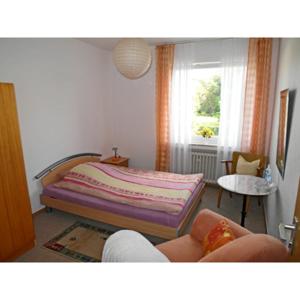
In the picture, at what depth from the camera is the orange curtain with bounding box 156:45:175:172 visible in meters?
3.96

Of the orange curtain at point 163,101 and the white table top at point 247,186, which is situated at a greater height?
the orange curtain at point 163,101

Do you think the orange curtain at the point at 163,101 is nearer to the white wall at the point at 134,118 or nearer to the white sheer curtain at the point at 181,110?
the white sheer curtain at the point at 181,110

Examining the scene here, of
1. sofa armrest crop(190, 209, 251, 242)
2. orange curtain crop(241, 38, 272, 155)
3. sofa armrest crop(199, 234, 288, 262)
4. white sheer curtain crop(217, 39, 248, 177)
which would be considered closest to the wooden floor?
sofa armrest crop(190, 209, 251, 242)

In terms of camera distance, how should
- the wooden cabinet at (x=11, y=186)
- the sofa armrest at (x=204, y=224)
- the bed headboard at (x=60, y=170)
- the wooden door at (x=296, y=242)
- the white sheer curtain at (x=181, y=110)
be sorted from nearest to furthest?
the wooden door at (x=296, y=242) < the sofa armrest at (x=204, y=224) < the wooden cabinet at (x=11, y=186) < the bed headboard at (x=60, y=170) < the white sheer curtain at (x=181, y=110)

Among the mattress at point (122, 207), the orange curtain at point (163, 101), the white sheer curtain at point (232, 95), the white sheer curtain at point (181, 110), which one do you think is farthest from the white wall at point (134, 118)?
the mattress at point (122, 207)

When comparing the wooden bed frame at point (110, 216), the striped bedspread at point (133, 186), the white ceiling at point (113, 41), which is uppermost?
the white ceiling at point (113, 41)

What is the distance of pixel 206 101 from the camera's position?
4094 millimetres

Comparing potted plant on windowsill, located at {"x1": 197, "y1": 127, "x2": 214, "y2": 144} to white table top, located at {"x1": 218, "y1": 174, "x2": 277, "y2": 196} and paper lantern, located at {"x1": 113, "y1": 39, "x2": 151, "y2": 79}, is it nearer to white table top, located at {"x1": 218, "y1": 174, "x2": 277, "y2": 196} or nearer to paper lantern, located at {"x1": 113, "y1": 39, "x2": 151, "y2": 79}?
white table top, located at {"x1": 218, "y1": 174, "x2": 277, "y2": 196}

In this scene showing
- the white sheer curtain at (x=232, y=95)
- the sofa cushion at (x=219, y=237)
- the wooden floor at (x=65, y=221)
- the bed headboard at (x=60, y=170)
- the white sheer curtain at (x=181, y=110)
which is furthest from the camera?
the white sheer curtain at (x=181, y=110)

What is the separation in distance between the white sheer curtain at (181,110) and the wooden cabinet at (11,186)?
2.76m

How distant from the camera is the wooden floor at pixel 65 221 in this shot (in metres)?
2.26

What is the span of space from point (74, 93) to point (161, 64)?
1.72 metres

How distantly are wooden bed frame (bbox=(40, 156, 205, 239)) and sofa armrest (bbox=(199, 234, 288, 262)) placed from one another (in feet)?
3.82

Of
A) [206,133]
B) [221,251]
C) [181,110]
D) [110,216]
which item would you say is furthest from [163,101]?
[221,251]
